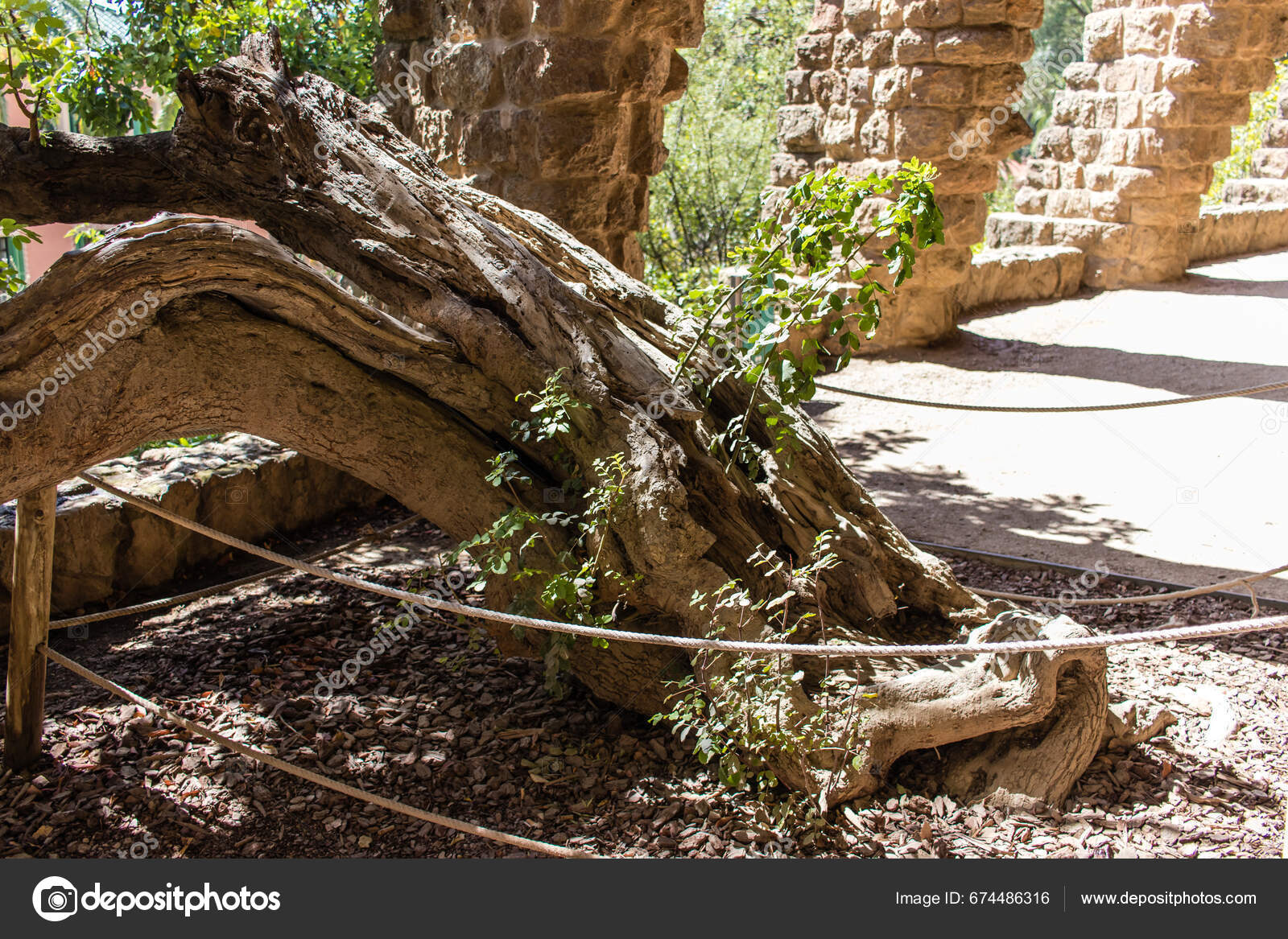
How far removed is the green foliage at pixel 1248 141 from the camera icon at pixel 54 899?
1564 cm

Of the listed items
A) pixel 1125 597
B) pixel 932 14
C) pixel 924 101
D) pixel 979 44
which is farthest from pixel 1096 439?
pixel 932 14

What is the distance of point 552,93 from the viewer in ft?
16.9

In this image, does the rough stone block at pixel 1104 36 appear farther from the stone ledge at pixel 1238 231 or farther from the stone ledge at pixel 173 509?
the stone ledge at pixel 173 509

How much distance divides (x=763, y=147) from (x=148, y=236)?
9518 millimetres

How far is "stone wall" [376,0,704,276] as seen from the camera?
512 centimetres

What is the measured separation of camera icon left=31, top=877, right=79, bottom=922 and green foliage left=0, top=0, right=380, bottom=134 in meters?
3.15

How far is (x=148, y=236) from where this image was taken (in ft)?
9.07

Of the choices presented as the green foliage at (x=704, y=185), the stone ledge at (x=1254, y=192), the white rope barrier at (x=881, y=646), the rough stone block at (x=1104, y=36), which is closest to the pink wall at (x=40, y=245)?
the green foliage at (x=704, y=185)

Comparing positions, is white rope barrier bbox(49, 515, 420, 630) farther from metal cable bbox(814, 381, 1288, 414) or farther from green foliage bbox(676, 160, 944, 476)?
metal cable bbox(814, 381, 1288, 414)

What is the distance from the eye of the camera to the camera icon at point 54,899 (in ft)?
8.17

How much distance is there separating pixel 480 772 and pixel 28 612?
1.40 metres

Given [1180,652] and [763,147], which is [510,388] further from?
[763,147]

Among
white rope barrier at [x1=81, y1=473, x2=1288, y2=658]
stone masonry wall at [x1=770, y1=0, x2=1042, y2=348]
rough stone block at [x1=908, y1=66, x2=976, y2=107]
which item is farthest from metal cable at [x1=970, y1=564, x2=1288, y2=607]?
rough stone block at [x1=908, y1=66, x2=976, y2=107]

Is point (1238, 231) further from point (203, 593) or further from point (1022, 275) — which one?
point (203, 593)
